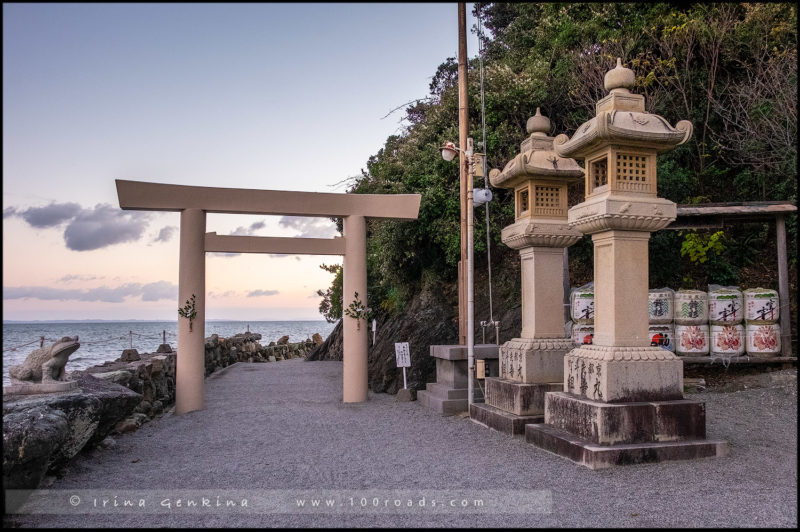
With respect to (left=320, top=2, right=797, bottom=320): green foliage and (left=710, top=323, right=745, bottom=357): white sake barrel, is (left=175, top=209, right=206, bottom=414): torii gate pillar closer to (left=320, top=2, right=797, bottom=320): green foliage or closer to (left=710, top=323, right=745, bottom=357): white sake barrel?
(left=320, top=2, right=797, bottom=320): green foliage

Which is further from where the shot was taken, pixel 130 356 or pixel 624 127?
pixel 130 356

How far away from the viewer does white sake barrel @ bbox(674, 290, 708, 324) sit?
9.91 meters

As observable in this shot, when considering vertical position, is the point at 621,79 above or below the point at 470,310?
above

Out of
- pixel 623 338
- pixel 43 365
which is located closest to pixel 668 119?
pixel 623 338

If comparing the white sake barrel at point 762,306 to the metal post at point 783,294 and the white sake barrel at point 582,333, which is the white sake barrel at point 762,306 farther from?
the white sake barrel at point 582,333

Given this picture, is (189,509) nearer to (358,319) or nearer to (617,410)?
(617,410)

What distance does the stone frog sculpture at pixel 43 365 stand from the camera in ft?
20.4

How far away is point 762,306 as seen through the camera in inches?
382

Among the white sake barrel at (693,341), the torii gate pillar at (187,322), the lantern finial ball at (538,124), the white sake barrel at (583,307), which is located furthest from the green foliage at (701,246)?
the torii gate pillar at (187,322)

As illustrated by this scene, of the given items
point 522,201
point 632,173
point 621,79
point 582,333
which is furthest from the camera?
point 582,333

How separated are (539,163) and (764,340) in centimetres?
524

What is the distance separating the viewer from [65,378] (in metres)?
6.54

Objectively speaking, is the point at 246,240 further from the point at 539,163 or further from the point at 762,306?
the point at 762,306

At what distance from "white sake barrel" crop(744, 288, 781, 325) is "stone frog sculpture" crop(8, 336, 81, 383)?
10.2 m
